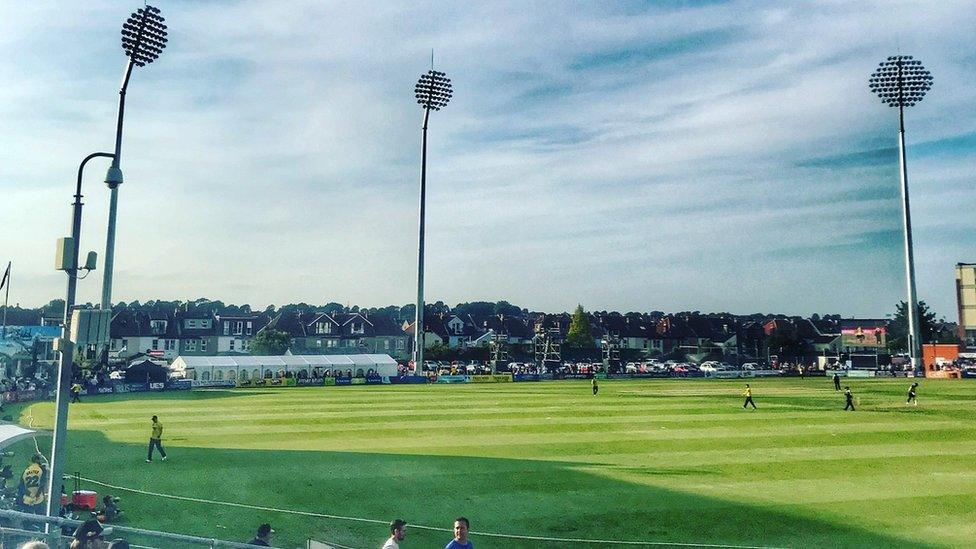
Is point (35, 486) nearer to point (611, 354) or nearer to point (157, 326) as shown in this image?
point (157, 326)

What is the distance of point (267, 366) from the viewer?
191 ft

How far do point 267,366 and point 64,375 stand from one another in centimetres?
4863

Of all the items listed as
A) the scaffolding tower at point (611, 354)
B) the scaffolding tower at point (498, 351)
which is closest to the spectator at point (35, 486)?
the scaffolding tower at point (498, 351)

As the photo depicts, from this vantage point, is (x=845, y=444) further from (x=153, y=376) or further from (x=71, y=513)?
(x=153, y=376)

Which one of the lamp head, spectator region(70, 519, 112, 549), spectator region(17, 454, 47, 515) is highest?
the lamp head

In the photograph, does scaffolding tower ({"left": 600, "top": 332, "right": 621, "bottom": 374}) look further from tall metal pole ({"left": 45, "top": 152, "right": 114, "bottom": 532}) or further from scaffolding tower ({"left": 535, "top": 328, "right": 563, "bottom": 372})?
tall metal pole ({"left": 45, "top": 152, "right": 114, "bottom": 532})

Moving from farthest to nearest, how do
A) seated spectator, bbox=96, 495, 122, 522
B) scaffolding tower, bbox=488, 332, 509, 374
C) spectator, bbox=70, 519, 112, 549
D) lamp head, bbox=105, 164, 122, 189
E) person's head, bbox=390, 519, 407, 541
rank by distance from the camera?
1. scaffolding tower, bbox=488, 332, 509, 374
2. seated spectator, bbox=96, 495, 122, 522
3. lamp head, bbox=105, 164, 122, 189
4. person's head, bbox=390, 519, 407, 541
5. spectator, bbox=70, 519, 112, 549

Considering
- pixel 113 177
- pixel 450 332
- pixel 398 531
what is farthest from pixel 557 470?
pixel 450 332

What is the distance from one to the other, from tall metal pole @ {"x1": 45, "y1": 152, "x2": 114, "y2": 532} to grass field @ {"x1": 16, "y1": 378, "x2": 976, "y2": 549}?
420 cm

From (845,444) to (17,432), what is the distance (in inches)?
987

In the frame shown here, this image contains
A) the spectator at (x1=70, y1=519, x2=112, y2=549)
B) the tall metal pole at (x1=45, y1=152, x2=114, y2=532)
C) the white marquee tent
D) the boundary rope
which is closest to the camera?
the spectator at (x1=70, y1=519, x2=112, y2=549)

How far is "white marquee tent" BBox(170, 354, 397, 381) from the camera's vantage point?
55.3 meters

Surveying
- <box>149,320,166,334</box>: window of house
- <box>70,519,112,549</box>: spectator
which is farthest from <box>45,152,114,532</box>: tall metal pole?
<box>149,320,166,334</box>: window of house

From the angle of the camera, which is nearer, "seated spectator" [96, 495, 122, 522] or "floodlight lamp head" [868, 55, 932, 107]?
"seated spectator" [96, 495, 122, 522]
